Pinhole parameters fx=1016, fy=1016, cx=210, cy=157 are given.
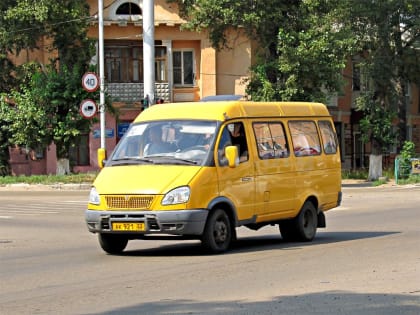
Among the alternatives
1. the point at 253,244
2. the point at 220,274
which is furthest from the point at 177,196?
the point at 253,244

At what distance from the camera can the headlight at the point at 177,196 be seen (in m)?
14.6

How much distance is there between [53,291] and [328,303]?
3.20m

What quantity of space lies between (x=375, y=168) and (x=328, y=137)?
29.6 meters

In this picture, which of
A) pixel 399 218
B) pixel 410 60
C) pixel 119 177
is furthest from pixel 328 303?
pixel 410 60

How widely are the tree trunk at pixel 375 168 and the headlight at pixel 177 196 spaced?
33.6m

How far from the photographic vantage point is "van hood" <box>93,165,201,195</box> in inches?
575

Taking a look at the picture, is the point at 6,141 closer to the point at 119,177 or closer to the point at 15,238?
the point at 15,238

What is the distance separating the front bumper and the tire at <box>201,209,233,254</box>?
201 mm

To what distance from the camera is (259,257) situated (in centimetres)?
1483

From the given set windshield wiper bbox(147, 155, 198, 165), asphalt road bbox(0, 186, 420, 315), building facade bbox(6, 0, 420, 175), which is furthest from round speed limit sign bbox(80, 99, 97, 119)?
windshield wiper bbox(147, 155, 198, 165)

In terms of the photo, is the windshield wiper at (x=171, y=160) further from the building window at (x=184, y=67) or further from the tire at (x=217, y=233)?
the building window at (x=184, y=67)

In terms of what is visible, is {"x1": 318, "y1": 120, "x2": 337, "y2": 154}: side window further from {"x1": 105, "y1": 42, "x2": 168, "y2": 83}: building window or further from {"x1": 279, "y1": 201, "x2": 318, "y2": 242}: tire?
{"x1": 105, "y1": 42, "x2": 168, "y2": 83}: building window

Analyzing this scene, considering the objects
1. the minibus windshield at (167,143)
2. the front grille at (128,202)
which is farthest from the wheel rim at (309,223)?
the front grille at (128,202)

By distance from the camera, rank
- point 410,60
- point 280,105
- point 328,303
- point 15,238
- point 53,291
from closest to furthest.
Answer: point 328,303, point 53,291, point 280,105, point 15,238, point 410,60
